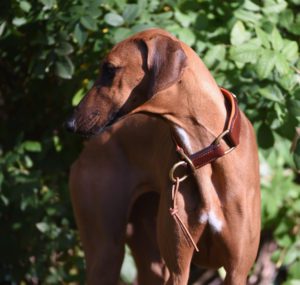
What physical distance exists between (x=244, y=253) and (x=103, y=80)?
728mm

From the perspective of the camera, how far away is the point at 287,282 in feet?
14.9

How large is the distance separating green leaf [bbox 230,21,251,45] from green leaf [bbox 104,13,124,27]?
0.46m

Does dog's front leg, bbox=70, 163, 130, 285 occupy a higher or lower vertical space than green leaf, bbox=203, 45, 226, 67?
lower

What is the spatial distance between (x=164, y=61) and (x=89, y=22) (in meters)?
0.97

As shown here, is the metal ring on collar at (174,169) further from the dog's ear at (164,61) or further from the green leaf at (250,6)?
the green leaf at (250,6)

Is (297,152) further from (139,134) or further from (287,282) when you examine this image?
(287,282)

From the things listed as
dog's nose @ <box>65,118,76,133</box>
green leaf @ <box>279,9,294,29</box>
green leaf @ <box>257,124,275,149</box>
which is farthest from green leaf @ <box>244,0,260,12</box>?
dog's nose @ <box>65,118,76,133</box>

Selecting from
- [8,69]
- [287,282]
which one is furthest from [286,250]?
[8,69]

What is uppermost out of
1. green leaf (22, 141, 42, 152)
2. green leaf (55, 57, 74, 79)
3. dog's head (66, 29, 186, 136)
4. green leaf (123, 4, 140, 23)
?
dog's head (66, 29, 186, 136)

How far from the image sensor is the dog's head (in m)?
2.88

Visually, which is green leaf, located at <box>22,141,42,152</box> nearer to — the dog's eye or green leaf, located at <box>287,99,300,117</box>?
green leaf, located at <box>287,99,300,117</box>

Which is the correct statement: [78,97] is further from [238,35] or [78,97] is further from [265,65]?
[265,65]

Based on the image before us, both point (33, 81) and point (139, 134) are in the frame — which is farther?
point (33, 81)

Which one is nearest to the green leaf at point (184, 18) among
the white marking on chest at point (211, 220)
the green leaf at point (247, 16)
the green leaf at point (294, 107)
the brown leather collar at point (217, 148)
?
the green leaf at point (247, 16)
